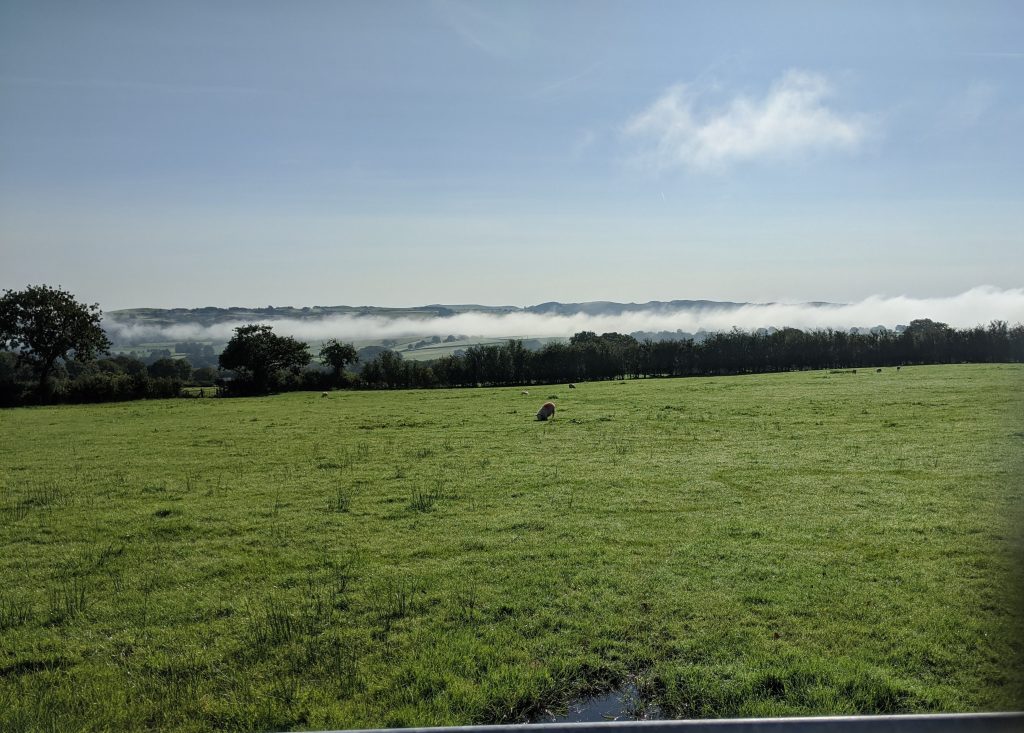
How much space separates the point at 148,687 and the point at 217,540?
5.91m

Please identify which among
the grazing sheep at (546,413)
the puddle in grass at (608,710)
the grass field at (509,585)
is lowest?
the puddle in grass at (608,710)

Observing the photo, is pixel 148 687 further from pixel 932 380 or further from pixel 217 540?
pixel 932 380

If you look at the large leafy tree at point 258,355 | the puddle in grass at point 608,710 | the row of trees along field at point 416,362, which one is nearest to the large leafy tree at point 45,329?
the row of trees along field at point 416,362

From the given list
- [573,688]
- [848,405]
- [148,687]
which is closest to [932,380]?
[848,405]

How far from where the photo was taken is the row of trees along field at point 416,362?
59.6m

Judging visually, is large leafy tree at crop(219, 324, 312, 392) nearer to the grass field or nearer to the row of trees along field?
the row of trees along field

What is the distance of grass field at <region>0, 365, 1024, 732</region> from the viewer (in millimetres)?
6637

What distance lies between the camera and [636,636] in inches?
308

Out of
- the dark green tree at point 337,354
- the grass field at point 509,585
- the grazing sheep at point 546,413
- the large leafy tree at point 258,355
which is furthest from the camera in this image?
the dark green tree at point 337,354

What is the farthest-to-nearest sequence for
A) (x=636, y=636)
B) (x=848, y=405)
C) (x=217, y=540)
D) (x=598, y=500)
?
1. (x=848, y=405)
2. (x=598, y=500)
3. (x=217, y=540)
4. (x=636, y=636)

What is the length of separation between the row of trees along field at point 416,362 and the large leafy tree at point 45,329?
0.29 feet

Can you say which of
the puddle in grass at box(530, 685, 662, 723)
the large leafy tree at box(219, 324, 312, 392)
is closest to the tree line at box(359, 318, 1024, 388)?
the large leafy tree at box(219, 324, 312, 392)

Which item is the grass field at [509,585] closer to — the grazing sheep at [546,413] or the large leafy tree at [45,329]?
the grazing sheep at [546,413]

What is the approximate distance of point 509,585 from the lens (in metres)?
9.54
